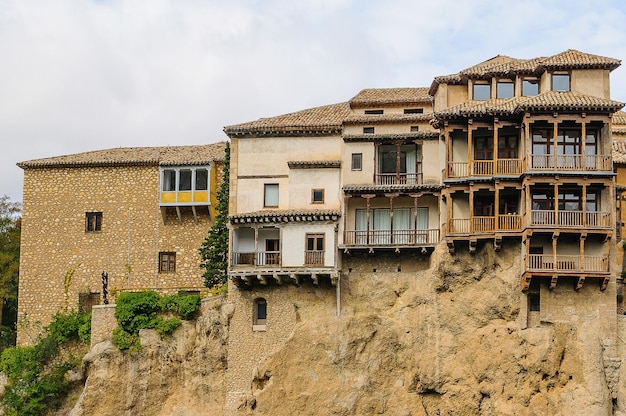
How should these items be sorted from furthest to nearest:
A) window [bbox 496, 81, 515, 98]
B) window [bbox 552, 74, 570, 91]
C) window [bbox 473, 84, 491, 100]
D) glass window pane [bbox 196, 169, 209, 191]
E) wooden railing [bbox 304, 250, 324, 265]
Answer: glass window pane [bbox 196, 169, 209, 191] < window [bbox 473, 84, 491, 100] < window [bbox 496, 81, 515, 98] < wooden railing [bbox 304, 250, 324, 265] < window [bbox 552, 74, 570, 91]

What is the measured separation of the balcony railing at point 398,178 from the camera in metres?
51.8

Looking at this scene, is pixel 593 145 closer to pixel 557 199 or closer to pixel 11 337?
pixel 557 199

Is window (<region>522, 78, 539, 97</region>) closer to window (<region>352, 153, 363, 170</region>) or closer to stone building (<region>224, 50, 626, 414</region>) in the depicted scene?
stone building (<region>224, 50, 626, 414</region>)

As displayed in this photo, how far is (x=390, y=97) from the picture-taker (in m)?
55.0

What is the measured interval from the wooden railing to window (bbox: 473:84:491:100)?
32.6 ft

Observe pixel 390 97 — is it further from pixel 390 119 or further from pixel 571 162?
pixel 571 162

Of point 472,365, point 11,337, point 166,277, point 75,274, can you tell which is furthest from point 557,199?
point 11,337

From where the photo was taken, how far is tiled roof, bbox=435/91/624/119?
48156 mm

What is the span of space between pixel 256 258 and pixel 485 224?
10.4 meters

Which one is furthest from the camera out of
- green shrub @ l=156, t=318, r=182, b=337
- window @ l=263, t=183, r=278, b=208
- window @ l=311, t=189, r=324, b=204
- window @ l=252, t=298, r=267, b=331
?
green shrub @ l=156, t=318, r=182, b=337

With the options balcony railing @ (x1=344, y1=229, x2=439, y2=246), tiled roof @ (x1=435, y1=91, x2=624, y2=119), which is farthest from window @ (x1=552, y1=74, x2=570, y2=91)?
balcony railing @ (x1=344, y1=229, x2=439, y2=246)

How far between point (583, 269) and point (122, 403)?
71.8 feet

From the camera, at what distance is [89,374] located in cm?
5391

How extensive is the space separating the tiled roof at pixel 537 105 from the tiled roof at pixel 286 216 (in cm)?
663
